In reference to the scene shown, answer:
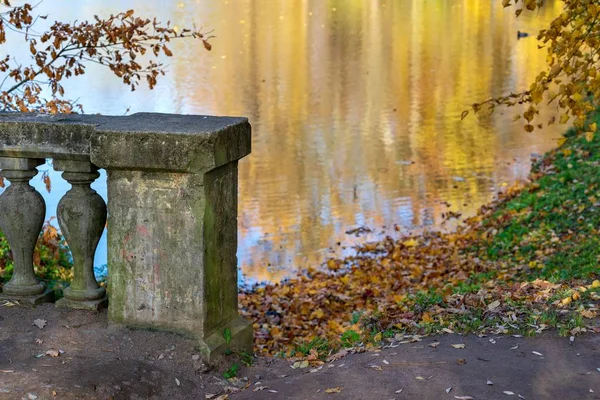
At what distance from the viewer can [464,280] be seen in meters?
9.88

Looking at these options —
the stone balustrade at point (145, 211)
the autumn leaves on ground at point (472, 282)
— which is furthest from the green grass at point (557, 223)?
the stone balustrade at point (145, 211)

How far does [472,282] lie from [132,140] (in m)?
5.65

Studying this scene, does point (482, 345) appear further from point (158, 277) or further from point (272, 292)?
point (272, 292)

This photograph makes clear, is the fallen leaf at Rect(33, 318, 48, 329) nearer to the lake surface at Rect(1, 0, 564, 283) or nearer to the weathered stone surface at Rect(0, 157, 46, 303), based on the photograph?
the weathered stone surface at Rect(0, 157, 46, 303)

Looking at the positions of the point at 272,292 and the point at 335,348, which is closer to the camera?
the point at 335,348

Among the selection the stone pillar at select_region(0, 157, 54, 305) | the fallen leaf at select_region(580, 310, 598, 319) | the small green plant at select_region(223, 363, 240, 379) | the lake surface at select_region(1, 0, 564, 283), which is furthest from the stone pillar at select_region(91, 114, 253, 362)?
the lake surface at select_region(1, 0, 564, 283)

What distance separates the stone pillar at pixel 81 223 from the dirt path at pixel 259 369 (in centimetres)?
11

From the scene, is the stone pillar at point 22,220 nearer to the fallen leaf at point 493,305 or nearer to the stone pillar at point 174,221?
the stone pillar at point 174,221

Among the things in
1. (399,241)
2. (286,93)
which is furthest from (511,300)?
(286,93)

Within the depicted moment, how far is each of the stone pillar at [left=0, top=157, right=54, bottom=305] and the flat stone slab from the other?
16cm

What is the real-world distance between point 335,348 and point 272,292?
4.39 metres

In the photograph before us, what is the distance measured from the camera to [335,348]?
6.09m

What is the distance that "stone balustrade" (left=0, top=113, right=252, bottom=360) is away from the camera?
15.8 ft

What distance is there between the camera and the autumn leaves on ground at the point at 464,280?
235 inches
